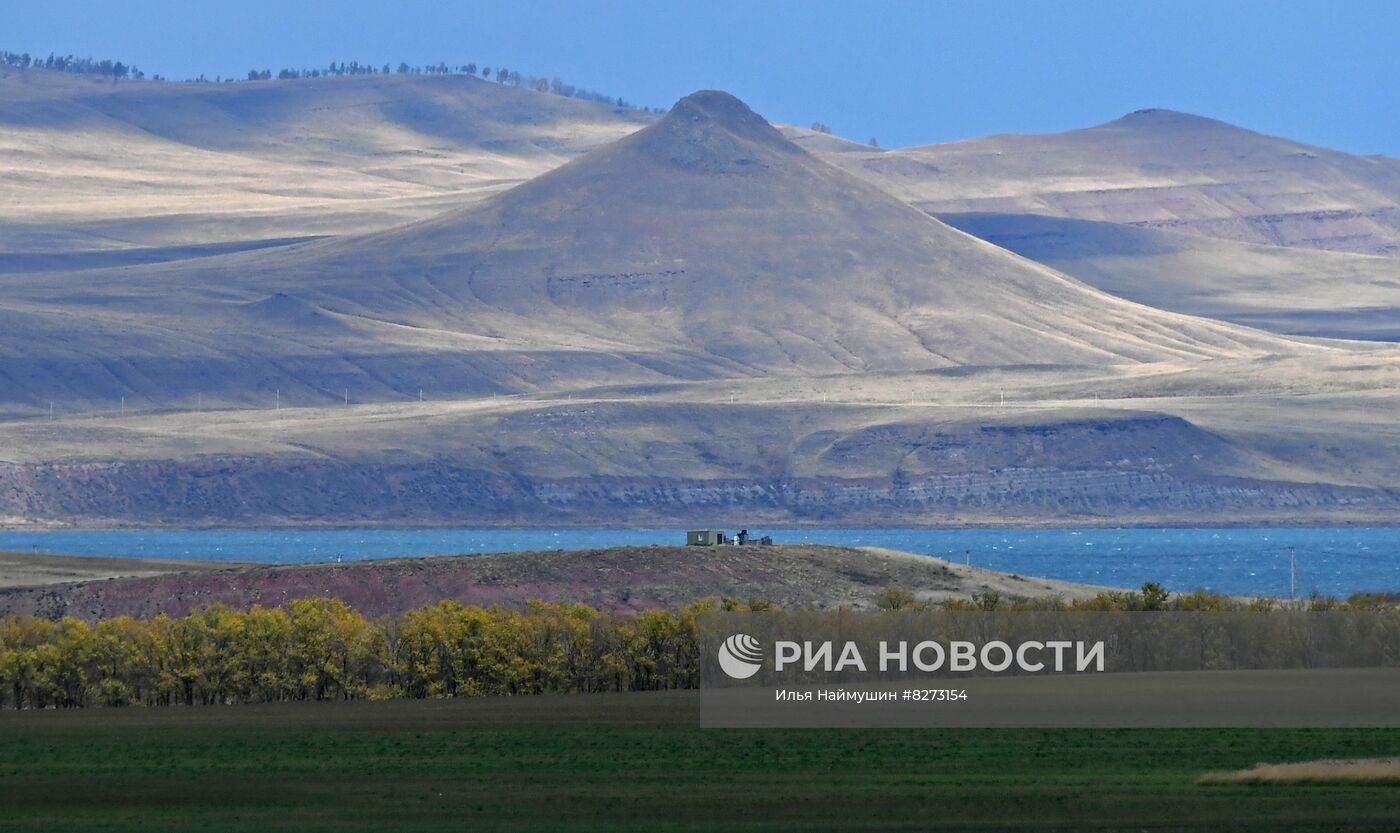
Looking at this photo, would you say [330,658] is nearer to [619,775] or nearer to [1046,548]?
[619,775]

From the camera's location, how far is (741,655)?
52062 mm

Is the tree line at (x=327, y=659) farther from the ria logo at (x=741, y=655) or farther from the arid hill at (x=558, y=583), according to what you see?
the arid hill at (x=558, y=583)

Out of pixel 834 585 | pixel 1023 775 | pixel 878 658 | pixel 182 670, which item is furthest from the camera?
pixel 834 585

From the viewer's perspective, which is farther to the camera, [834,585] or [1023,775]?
[834,585]

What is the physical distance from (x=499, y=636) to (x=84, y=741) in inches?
500

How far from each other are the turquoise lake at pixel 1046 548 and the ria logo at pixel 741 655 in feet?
118

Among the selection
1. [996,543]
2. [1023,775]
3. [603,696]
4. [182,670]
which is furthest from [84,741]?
[996,543]

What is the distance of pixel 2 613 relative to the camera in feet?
261

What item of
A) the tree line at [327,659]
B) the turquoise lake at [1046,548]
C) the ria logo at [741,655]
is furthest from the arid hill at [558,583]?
the ria logo at [741,655]

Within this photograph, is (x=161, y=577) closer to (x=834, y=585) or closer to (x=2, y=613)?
(x=2, y=613)

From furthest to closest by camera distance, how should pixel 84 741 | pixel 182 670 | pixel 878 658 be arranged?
1. pixel 182 670
2. pixel 878 658
3. pixel 84 741

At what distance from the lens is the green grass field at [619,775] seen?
40000 mm

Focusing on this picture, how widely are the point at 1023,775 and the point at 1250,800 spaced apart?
487 centimetres

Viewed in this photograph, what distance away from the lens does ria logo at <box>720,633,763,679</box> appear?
170ft
